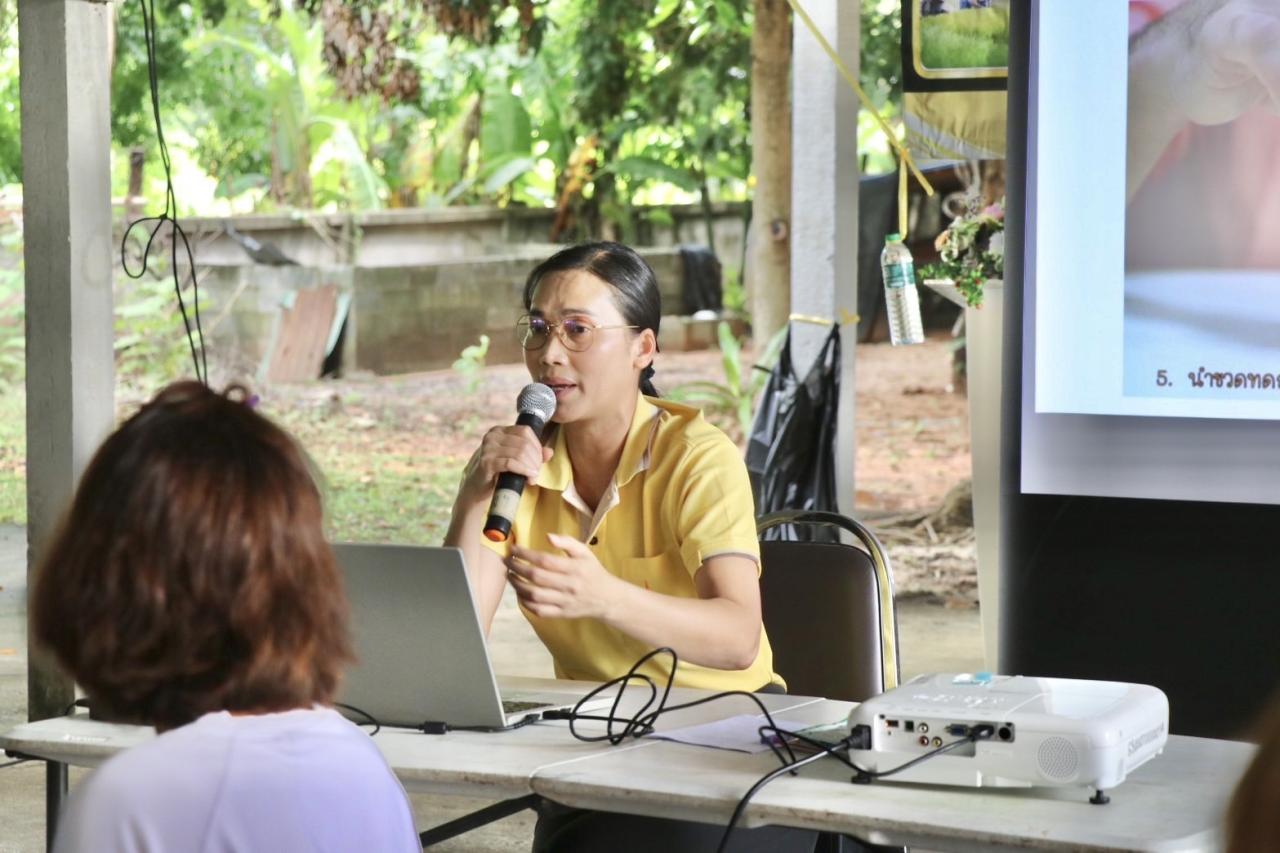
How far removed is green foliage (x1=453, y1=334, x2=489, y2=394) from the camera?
12.3m

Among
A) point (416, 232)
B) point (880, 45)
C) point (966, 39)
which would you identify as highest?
point (880, 45)

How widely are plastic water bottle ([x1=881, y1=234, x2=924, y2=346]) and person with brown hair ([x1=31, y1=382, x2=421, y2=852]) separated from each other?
3.04 m

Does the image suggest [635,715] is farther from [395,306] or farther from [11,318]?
[395,306]

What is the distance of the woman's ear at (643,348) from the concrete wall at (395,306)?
9146mm

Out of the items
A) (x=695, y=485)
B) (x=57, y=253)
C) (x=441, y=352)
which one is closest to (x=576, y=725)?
(x=695, y=485)

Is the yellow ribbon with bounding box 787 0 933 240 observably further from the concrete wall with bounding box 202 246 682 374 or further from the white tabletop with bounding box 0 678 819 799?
the concrete wall with bounding box 202 246 682 374

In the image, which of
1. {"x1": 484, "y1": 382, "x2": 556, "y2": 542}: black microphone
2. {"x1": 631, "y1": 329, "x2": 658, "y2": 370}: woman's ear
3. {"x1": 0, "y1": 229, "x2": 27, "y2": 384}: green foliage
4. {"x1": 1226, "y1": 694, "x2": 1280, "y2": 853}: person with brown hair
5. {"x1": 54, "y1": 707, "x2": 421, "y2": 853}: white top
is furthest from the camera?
{"x1": 0, "y1": 229, "x2": 27, "y2": 384}: green foliage

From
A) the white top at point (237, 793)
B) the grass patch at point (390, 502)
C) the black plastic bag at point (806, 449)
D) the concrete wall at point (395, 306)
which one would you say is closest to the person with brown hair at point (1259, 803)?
the white top at point (237, 793)

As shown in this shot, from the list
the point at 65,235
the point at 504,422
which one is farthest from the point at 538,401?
the point at 504,422

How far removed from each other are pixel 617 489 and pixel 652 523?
0.27 ft

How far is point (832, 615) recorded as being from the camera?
9.06 feet

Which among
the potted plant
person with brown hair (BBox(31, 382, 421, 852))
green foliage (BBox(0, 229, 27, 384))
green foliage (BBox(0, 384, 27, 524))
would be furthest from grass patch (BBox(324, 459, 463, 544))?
person with brown hair (BBox(31, 382, 421, 852))

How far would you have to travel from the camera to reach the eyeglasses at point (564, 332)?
2607 mm

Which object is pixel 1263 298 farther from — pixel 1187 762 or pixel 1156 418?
pixel 1187 762
